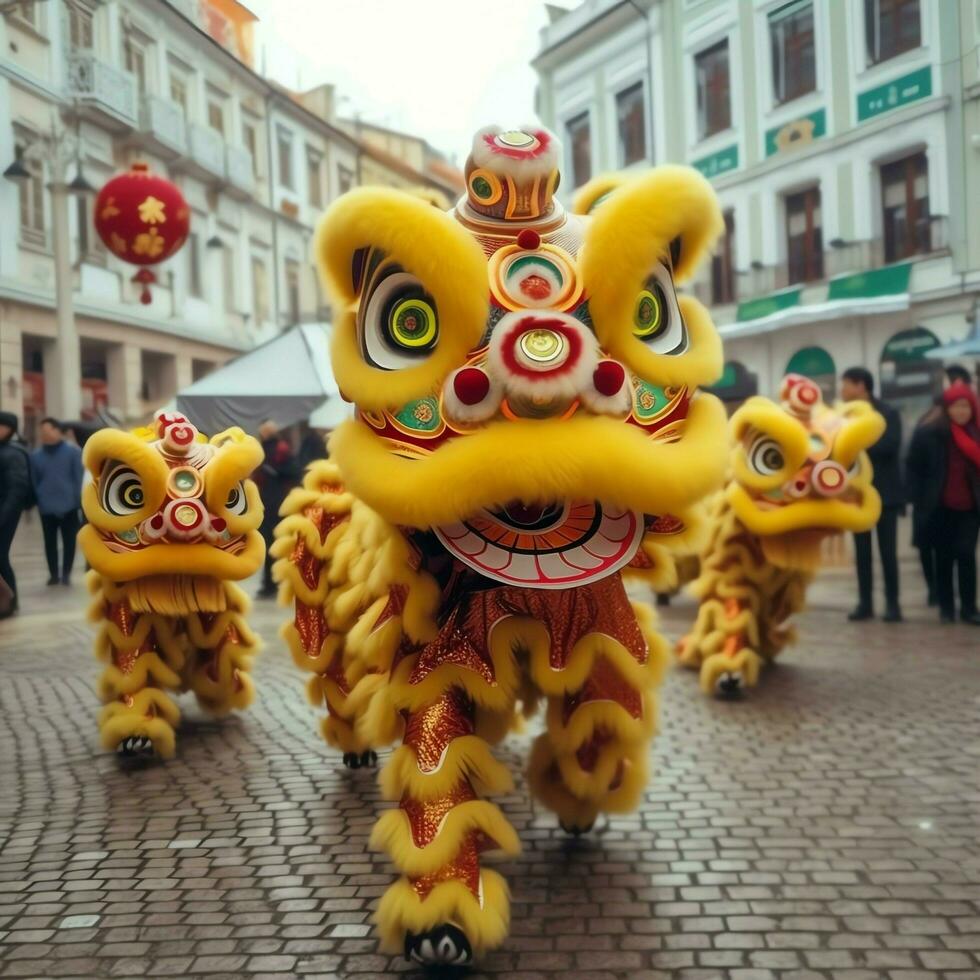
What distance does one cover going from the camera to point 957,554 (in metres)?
7.21

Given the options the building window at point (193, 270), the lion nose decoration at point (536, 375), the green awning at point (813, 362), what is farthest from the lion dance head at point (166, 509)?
the green awning at point (813, 362)

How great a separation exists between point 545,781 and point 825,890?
0.83m

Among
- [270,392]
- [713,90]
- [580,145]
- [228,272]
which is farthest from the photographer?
[580,145]

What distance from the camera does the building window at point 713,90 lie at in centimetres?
1313

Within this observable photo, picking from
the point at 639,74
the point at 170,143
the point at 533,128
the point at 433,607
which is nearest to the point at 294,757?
the point at 433,607

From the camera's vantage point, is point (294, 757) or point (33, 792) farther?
point (294, 757)

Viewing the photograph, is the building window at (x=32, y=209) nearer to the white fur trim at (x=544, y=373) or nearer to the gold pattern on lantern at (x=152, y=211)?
the gold pattern on lantern at (x=152, y=211)

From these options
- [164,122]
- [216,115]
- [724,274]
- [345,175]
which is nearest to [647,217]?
[216,115]

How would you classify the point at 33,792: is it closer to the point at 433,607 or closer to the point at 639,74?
the point at 433,607

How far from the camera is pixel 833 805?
3766mm

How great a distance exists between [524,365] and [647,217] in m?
0.49

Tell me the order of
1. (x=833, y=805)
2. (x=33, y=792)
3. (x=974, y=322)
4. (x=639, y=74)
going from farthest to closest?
(x=639, y=74) < (x=974, y=322) < (x=33, y=792) < (x=833, y=805)

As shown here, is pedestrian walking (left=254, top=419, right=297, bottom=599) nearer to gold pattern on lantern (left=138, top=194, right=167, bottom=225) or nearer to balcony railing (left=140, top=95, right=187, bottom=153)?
gold pattern on lantern (left=138, top=194, right=167, bottom=225)

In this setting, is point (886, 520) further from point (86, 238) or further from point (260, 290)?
point (260, 290)
